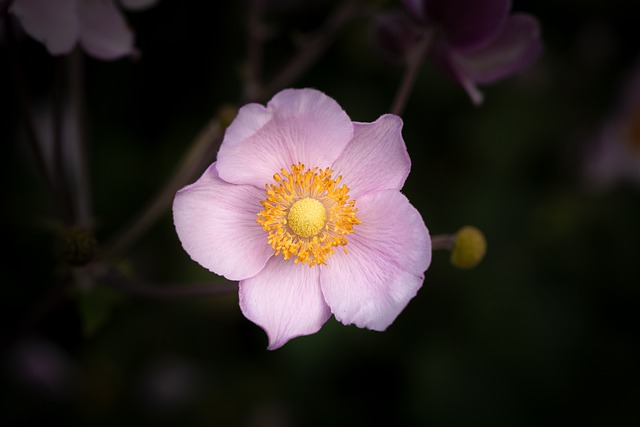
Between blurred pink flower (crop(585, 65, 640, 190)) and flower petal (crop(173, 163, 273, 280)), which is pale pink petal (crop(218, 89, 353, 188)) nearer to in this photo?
flower petal (crop(173, 163, 273, 280))

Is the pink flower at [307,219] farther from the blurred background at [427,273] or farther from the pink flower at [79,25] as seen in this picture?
the blurred background at [427,273]

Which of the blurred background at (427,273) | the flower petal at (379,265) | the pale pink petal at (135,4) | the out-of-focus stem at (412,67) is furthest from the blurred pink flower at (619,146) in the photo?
the pale pink petal at (135,4)

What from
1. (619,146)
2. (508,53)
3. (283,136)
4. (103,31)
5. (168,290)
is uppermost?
(103,31)

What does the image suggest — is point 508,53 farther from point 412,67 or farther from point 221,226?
point 221,226

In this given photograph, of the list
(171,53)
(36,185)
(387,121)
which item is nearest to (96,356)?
(36,185)

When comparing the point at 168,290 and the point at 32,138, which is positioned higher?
the point at 32,138

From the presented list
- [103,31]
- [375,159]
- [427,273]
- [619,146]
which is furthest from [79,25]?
[619,146]

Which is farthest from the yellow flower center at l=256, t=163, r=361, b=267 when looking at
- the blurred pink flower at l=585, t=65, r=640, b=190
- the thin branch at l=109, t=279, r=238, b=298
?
the blurred pink flower at l=585, t=65, r=640, b=190

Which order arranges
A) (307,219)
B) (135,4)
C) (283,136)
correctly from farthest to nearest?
(135,4) < (307,219) < (283,136)
